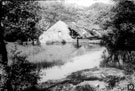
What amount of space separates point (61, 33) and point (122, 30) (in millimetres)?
27539

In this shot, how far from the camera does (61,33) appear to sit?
1718 inches

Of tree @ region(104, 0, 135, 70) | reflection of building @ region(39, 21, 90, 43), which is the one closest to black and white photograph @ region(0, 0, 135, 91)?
tree @ region(104, 0, 135, 70)

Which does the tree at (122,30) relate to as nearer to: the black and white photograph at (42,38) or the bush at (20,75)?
the black and white photograph at (42,38)

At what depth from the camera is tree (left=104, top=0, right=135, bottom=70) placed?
54.7ft

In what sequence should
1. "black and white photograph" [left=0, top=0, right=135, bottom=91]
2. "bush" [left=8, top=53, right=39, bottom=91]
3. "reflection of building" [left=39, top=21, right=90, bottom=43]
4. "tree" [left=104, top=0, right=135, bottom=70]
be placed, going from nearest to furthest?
"bush" [left=8, top=53, right=39, bottom=91], "black and white photograph" [left=0, top=0, right=135, bottom=91], "tree" [left=104, top=0, right=135, bottom=70], "reflection of building" [left=39, top=21, right=90, bottom=43]

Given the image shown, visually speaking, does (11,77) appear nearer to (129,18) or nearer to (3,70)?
(3,70)

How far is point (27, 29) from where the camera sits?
318 inches

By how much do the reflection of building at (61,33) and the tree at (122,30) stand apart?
80.8 feet

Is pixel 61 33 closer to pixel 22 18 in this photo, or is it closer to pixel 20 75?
pixel 22 18

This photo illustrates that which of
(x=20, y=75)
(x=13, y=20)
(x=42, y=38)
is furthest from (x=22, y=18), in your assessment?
(x=20, y=75)

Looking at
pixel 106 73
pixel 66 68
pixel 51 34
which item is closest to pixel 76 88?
pixel 106 73

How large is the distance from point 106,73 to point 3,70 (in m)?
8.01

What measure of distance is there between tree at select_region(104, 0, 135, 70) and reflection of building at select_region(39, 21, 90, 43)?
24625 millimetres

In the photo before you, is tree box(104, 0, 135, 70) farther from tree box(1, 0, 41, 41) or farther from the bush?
tree box(1, 0, 41, 41)
